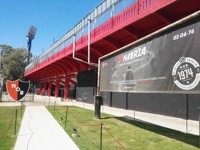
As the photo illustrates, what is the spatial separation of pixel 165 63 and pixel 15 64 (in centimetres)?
9303

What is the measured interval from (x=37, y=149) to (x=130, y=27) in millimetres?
11992

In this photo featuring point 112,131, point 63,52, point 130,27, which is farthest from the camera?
point 63,52

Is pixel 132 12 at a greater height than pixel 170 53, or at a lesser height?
greater

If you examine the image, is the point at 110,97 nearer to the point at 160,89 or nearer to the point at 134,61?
the point at 134,61

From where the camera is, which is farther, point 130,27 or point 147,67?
point 130,27

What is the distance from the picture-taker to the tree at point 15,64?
307 ft

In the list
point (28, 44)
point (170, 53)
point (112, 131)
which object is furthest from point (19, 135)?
point (28, 44)

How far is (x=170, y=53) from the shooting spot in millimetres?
9414

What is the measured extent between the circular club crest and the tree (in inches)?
3557

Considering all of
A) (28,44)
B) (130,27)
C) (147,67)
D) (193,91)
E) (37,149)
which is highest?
(28,44)

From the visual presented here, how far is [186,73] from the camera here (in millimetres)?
8422

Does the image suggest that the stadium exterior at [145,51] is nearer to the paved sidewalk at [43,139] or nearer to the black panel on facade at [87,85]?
the black panel on facade at [87,85]

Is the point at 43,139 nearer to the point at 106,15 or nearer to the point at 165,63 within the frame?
the point at 165,63

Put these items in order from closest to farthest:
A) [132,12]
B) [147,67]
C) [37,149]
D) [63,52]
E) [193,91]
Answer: [193,91]
[37,149]
[147,67]
[132,12]
[63,52]
